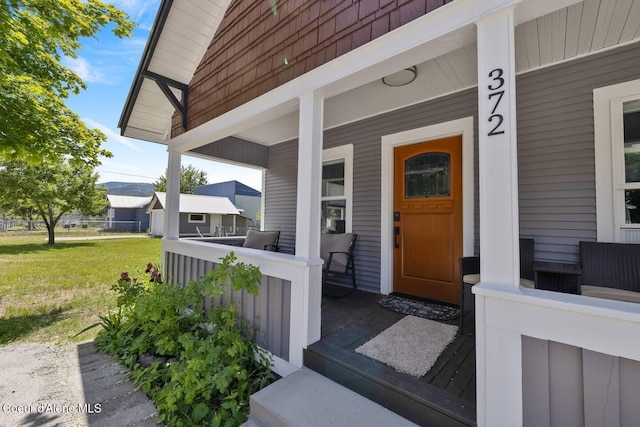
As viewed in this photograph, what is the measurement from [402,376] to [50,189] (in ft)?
51.3

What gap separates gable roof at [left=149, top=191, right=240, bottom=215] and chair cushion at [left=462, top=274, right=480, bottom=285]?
59.5 ft

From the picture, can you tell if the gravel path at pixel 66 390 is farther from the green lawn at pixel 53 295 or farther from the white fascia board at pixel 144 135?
the white fascia board at pixel 144 135

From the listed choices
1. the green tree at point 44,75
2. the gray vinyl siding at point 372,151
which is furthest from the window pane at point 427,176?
the green tree at point 44,75

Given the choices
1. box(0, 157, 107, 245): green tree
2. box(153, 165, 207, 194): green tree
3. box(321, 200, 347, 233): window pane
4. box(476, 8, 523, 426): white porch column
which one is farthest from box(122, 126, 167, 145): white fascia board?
box(153, 165, 207, 194): green tree

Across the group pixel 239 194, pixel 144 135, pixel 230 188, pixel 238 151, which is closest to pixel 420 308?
pixel 238 151

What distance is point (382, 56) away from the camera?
6.01 ft

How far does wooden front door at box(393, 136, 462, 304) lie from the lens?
314cm

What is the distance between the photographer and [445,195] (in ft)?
10.6

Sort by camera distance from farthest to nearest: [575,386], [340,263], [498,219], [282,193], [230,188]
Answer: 1. [230,188]
2. [282,193]
3. [340,263]
4. [498,219]
5. [575,386]

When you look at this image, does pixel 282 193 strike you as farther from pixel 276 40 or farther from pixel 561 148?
pixel 561 148

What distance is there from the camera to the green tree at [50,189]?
11.0m

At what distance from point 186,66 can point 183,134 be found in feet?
3.32

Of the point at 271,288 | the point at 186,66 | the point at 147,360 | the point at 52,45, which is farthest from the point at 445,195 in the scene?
the point at 52,45

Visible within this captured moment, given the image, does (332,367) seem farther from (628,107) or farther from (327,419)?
(628,107)
